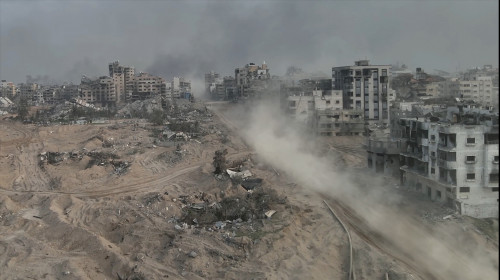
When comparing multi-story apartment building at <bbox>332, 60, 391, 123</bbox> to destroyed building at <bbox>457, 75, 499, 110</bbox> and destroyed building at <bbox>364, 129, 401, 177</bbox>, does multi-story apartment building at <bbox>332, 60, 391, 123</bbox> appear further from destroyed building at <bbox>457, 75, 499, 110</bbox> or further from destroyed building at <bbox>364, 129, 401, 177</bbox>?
destroyed building at <bbox>364, 129, 401, 177</bbox>

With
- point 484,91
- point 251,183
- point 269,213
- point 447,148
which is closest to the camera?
point 484,91

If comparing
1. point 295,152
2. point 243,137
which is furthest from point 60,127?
point 295,152

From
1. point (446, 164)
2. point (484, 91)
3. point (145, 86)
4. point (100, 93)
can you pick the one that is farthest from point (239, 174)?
point (100, 93)

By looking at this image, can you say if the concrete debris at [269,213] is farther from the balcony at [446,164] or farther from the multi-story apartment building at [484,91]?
the multi-story apartment building at [484,91]

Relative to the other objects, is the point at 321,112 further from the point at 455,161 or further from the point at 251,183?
the point at 455,161

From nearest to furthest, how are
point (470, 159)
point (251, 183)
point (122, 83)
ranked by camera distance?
point (470, 159)
point (251, 183)
point (122, 83)

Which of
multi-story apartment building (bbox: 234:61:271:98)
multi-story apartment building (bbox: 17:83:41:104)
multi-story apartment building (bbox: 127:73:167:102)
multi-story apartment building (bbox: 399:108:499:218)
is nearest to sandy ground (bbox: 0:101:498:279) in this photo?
multi-story apartment building (bbox: 399:108:499:218)

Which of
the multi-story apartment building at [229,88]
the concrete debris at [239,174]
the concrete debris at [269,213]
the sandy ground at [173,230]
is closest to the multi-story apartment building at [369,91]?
the sandy ground at [173,230]
